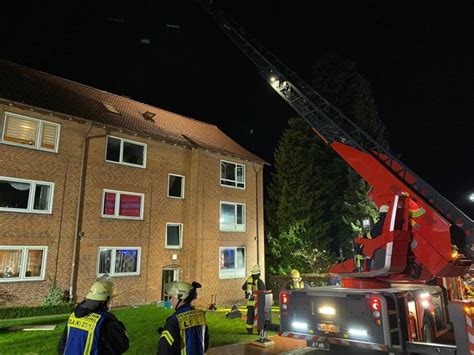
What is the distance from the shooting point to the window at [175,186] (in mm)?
18922

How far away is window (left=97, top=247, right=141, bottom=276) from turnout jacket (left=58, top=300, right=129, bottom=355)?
1275 centimetres

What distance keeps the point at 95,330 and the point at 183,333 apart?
0.84m

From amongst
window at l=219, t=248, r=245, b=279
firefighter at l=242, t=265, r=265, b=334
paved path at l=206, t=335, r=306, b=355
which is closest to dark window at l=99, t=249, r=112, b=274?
window at l=219, t=248, r=245, b=279

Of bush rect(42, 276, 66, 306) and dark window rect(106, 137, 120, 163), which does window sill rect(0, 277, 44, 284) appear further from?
dark window rect(106, 137, 120, 163)

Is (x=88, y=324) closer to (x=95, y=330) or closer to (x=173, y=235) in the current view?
(x=95, y=330)

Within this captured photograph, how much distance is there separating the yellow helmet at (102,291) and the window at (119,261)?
41.7ft

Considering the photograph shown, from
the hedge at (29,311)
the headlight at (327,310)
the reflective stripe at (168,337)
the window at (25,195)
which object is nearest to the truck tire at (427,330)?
the headlight at (327,310)

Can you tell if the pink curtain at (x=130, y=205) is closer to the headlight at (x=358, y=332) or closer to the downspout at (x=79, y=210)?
the downspout at (x=79, y=210)

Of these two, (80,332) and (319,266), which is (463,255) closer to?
(80,332)

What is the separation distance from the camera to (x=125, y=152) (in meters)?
17.3

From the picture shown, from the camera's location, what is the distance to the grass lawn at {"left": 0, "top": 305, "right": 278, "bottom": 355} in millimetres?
8023

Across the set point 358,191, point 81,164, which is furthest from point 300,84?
point 358,191

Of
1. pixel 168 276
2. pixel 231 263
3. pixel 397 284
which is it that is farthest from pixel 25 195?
pixel 397 284

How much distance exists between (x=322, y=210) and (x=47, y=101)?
1931 centimetres
